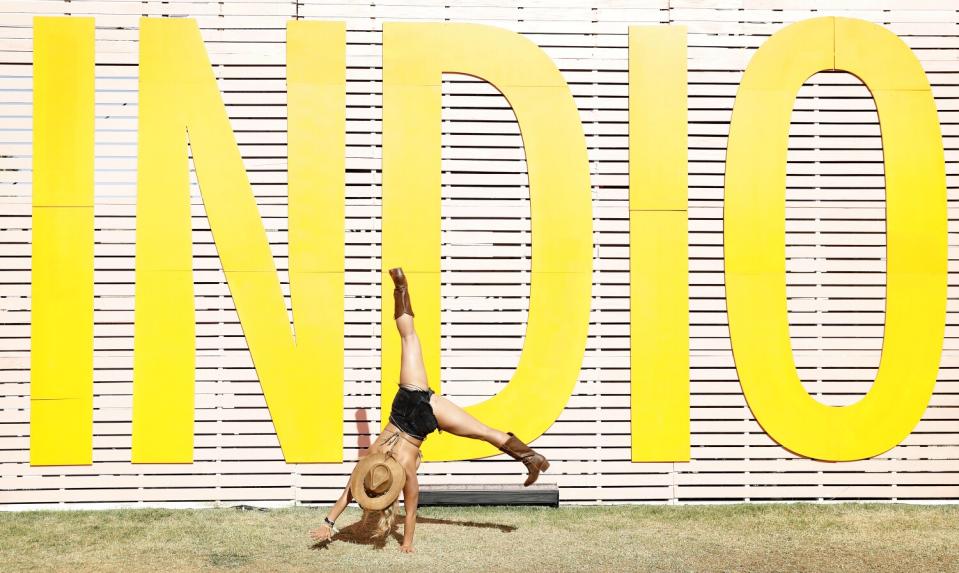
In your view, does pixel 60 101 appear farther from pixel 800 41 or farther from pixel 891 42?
pixel 891 42

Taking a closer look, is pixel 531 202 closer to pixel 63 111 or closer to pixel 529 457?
pixel 529 457

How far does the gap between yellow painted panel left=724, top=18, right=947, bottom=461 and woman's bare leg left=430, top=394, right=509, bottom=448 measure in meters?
2.79

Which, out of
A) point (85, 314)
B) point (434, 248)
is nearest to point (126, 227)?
point (85, 314)

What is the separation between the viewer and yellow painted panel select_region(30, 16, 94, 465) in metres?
8.27

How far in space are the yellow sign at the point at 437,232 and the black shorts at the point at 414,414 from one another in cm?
143

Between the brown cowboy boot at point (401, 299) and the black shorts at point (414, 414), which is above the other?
the brown cowboy boot at point (401, 299)

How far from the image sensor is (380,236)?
851 cm

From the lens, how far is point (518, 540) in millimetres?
7109

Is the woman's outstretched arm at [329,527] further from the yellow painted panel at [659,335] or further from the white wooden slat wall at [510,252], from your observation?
the yellow painted panel at [659,335]

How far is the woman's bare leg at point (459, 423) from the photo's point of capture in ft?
23.0

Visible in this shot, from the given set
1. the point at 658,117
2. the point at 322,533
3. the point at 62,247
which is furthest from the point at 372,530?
the point at 658,117

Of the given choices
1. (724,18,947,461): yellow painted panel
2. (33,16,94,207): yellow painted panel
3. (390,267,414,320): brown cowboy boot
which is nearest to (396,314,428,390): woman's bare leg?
(390,267,414,320): brown cowboy boot

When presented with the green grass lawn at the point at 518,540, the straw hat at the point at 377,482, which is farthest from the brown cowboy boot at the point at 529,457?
the straw hat at the point at 377,482

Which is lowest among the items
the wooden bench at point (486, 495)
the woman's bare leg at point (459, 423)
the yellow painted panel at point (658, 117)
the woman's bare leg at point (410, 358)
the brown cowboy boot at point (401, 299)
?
the wooden bench at point (486, 495)
